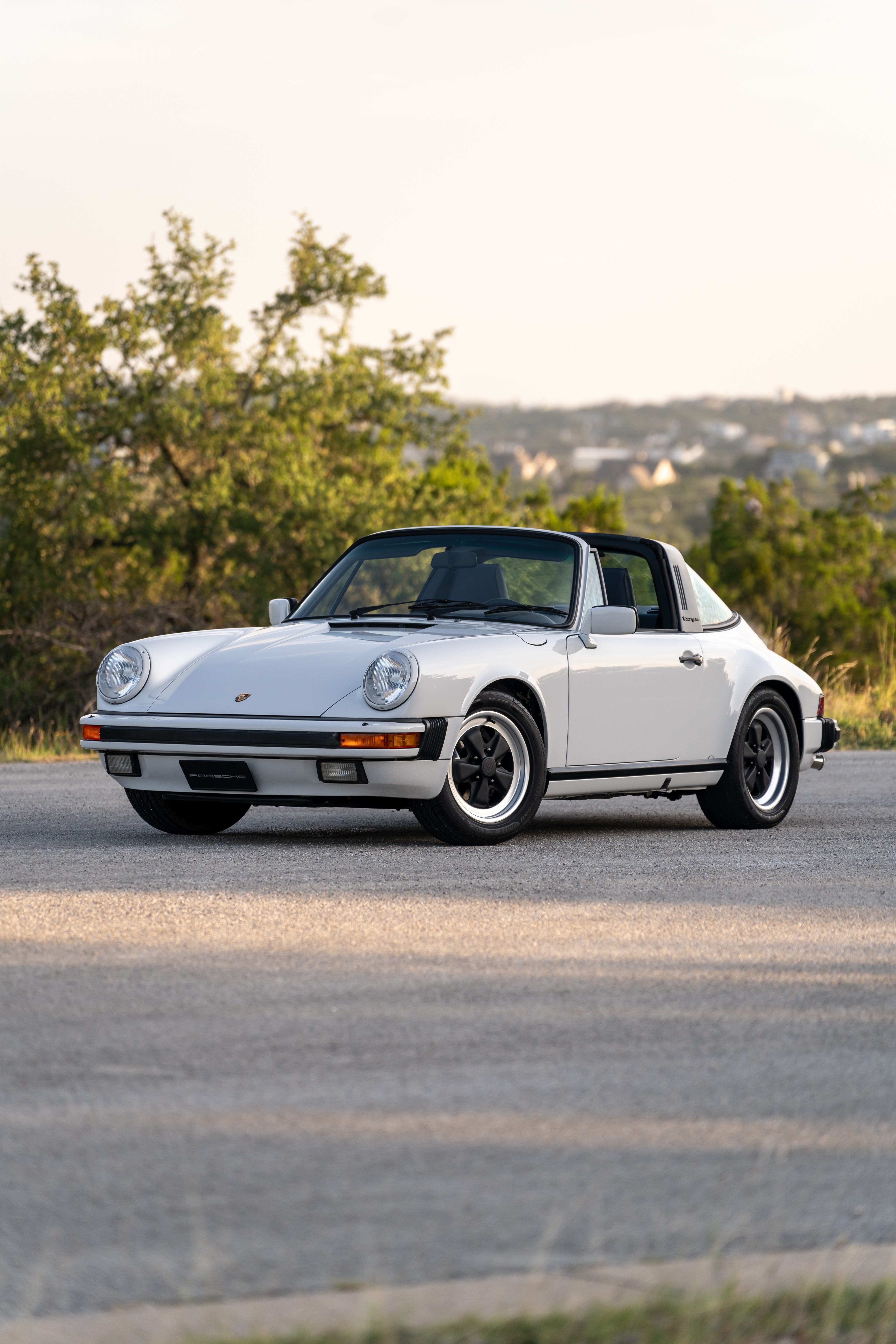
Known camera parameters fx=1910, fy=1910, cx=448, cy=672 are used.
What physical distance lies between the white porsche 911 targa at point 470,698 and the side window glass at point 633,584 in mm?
12

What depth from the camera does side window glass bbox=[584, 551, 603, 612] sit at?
33.0 feet

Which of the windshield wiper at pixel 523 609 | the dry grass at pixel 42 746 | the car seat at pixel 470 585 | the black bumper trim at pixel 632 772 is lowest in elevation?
the dry grass at pixel 42 746

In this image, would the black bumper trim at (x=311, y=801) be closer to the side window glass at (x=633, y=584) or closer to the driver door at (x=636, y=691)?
the driver door at (x=636, y=691)

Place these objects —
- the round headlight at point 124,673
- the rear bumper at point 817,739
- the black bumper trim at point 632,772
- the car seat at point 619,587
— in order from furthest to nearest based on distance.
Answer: the rear bumper at point 817,739
the car seat at point 619,587
the black bumper trim at point 632,772
the round headlight at point 124,673

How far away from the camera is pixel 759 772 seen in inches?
425

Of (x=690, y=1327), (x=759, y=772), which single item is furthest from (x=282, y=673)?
(x=690, y=1327)

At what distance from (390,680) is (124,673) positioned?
1522mm

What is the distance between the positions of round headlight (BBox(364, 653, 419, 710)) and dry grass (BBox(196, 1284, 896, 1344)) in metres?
5.75

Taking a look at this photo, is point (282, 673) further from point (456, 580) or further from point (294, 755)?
point (456, 580)

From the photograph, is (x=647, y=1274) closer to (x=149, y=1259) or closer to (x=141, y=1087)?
(x=149, y=1259)

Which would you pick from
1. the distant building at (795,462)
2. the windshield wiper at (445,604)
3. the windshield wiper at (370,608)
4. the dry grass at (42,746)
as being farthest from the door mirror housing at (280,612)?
the distant building at (795,462)

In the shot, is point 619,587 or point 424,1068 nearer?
point 424,1068

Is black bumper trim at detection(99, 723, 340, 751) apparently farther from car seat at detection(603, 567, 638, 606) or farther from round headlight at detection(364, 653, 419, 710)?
car seat at detection(603, 567, 638, 606)

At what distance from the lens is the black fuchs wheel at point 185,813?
9719 millimetres
